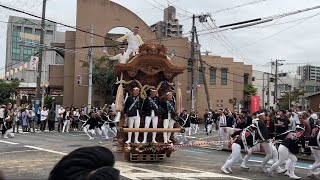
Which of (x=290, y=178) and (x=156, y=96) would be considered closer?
(x=290, y=178)

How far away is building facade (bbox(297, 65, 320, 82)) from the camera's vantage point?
97125 mm

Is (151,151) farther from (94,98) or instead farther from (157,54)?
(94,98)

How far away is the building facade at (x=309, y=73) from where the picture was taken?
9712cm

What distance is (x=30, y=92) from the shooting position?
58219 millimetres

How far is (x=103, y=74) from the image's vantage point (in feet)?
135

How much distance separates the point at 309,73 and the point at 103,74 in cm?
7059

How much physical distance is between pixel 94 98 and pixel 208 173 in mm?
32923

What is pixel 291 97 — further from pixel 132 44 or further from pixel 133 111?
pixel 133 111

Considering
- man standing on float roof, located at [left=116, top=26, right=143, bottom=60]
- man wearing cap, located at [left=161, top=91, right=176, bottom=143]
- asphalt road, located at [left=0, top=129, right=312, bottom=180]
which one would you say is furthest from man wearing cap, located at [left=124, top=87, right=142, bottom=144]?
man standing on float roof, located at [left=116, top=26, right=143, bottom=60]

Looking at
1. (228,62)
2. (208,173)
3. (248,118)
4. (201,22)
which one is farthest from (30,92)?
(208,173)

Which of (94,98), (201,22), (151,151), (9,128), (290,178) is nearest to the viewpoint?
(290,178)

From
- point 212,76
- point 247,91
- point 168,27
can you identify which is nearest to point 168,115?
point 168,27

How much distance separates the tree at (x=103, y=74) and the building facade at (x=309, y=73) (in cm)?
6551

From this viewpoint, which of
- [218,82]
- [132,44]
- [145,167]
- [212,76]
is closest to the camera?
[145,167]
